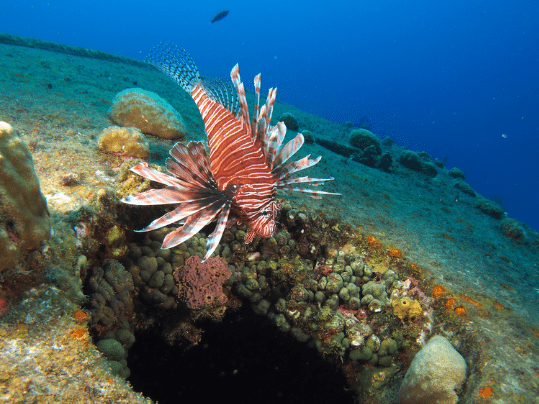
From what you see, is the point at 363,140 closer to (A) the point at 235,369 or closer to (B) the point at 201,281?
(B) the point at 201,281

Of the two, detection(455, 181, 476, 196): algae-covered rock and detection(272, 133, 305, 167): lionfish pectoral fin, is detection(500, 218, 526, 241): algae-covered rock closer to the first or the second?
detection(455, 181, 476, 196): algae-covered rock

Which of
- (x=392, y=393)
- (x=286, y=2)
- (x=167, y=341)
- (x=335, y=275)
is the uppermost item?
(x=286, y=2)

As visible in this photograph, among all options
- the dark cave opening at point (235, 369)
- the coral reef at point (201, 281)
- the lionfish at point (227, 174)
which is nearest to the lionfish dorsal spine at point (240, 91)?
the lionfish at point (227, 174)

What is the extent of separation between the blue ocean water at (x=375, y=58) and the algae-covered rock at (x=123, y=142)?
78.9 m

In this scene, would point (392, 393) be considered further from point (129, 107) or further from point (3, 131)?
A: point (129, 107)

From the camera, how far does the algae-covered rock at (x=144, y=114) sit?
5.48 meters

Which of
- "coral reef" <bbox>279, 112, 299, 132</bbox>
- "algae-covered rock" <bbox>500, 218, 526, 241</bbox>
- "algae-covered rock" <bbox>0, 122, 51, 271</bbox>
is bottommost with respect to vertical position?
"algae-covered rock" <bbox>0, 122, 51, 271</bbox>

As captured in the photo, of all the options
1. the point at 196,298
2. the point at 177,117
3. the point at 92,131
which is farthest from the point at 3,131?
the point at 177,117

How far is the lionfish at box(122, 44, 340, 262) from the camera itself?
6.68ft

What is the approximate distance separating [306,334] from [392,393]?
1152 millimetres

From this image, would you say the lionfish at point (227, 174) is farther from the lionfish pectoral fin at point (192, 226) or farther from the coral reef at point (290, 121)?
the coral reef at point (290, 121)

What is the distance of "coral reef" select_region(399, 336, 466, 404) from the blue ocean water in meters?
81.0

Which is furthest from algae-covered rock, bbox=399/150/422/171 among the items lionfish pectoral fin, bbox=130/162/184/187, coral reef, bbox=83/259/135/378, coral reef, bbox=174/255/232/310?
coral reef, bbox=83/259/135/378

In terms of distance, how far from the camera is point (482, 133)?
9650cm
